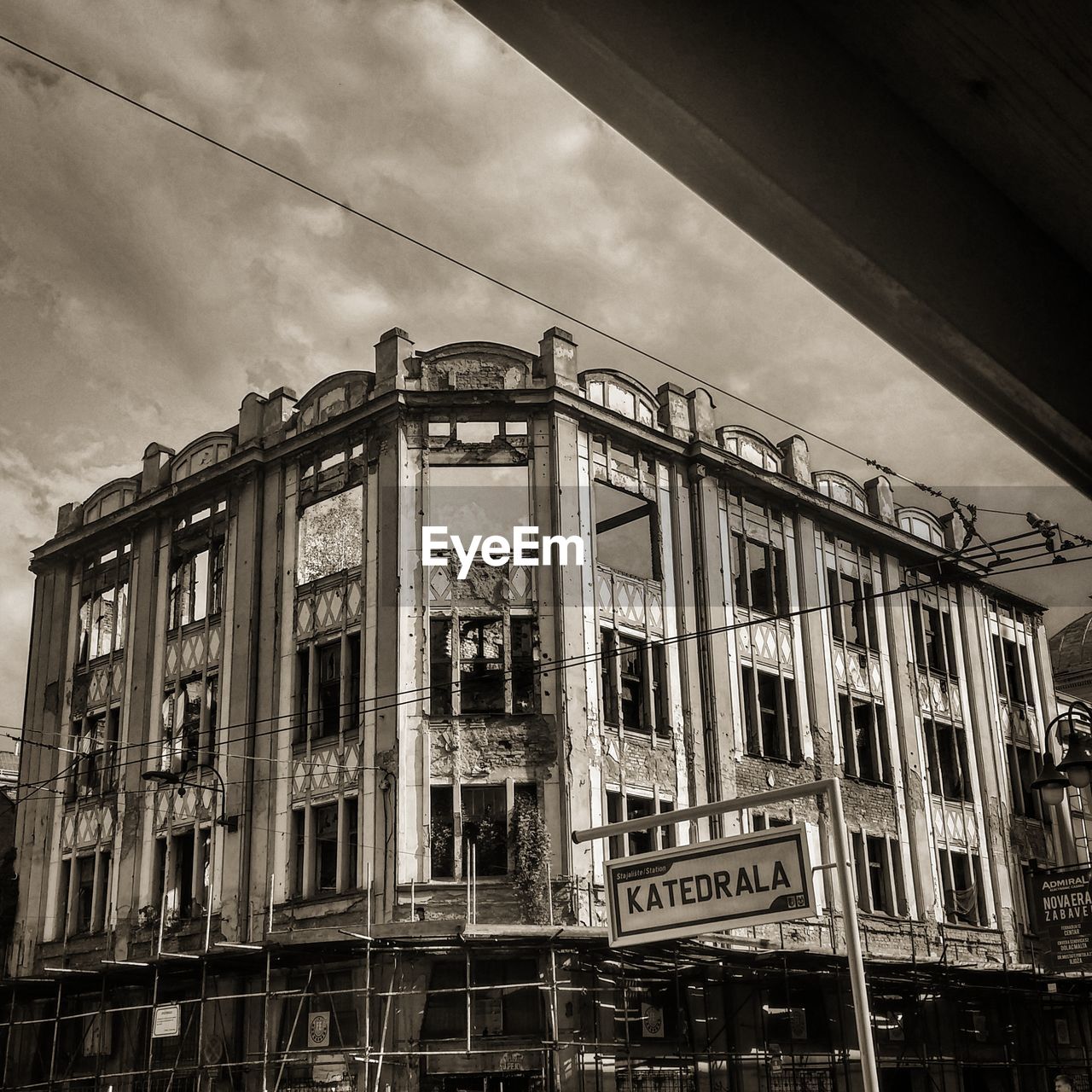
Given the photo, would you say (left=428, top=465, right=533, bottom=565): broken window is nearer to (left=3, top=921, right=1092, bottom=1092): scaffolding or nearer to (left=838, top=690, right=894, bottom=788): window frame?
(left=3, top=921, right=1092, bottom=1092): scaffolding

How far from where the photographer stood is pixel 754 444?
3178 cm

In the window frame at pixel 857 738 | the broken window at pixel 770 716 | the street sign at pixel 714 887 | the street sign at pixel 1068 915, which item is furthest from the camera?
the window frame at pixel 857 738

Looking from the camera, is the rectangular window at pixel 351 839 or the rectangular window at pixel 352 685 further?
the rectangular window at pixel 352 685

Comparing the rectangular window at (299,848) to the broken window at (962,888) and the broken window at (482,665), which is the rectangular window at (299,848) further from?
the broken window at (962,888)

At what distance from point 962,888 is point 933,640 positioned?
645 cm

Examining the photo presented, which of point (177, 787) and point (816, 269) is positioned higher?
point (177, 787)

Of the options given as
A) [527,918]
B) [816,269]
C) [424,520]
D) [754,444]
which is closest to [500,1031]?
[527,918]

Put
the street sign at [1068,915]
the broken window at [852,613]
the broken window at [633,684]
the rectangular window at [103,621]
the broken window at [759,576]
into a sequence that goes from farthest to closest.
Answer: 1. the broken window at [852,613]
2. the rectangular window at [103,621]
3. the broken window at [759,576]
4. the broken window at [633,684]
5. the street sign at [1068,915]

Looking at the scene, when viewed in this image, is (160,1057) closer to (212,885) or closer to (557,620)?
(212,885)

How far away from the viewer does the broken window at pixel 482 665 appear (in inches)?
995

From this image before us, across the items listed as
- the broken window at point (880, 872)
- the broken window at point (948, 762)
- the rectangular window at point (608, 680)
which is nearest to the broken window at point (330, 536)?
the rectangular window at point (608, 680)

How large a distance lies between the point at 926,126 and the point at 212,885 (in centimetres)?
2675

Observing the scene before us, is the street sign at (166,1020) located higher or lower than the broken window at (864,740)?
lower

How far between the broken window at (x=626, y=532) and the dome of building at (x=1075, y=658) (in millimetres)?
35751
